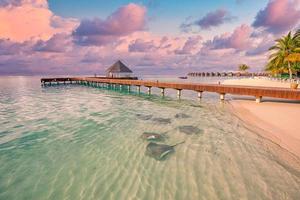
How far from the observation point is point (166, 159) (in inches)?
269

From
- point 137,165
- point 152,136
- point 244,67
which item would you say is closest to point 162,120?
point 152,136

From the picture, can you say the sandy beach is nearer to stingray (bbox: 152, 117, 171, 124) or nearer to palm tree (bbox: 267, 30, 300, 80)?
stingray (bbox: 152, 117, 171, 124)

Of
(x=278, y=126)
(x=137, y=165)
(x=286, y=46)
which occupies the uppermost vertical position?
(x=286, y=46)

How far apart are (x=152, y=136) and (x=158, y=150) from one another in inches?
65.0

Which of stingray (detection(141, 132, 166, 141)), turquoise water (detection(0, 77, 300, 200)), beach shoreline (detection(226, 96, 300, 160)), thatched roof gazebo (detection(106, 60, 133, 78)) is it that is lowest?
turquoise water (detection(0, 77, 300, 200))

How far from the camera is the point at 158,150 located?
7.61 metres

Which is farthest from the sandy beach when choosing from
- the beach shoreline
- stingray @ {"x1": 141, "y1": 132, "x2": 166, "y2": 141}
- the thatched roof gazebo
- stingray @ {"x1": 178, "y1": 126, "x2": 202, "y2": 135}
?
the thatched roof gazebo

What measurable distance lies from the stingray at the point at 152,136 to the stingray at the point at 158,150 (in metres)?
0.62

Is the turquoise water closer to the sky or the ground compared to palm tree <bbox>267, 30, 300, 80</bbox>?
closer to the ground

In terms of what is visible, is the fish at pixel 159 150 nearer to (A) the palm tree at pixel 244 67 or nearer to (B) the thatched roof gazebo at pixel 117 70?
(B) the thatched roof gazebo at pixel 117 70

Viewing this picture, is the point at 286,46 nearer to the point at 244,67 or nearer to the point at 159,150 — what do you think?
the point at 159,150

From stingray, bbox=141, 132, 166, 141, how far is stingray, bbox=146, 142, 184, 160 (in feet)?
Answer: 2.02

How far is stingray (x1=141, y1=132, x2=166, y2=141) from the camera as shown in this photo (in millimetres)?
8875

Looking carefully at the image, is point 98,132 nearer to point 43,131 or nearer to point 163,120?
point 43,131
